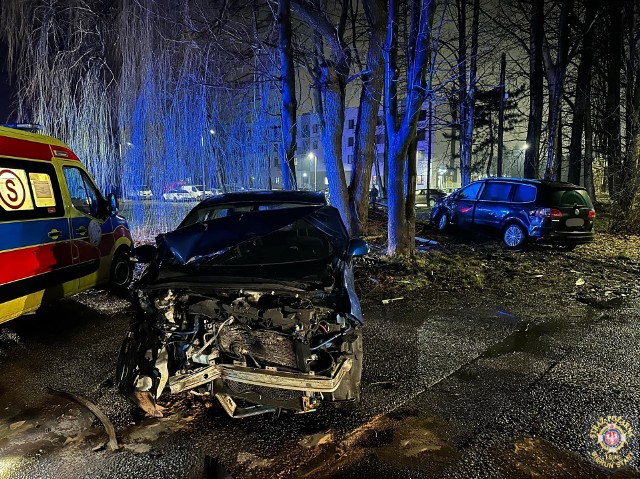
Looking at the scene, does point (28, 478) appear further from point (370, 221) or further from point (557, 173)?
point (557, 173)

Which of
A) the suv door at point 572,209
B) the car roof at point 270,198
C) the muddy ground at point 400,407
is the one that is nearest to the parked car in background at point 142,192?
the muddy ground at point 400,407

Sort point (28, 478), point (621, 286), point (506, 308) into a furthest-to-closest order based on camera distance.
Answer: point (621, 286) < point (506, 308) < point (28, 478)

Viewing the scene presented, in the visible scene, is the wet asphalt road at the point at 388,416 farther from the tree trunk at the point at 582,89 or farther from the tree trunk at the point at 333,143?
the tree trunk at the point at 582,89

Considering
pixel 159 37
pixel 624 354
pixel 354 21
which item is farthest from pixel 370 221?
pixel 624 354

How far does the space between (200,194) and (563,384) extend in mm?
10625

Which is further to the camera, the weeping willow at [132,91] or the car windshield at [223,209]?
the weeping willow at [132,91]

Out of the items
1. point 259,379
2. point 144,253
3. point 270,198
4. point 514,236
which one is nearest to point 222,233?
point 144,253

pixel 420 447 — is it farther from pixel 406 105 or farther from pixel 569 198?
pixel 569 198

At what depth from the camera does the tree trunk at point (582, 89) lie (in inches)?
646

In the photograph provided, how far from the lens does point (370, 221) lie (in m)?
15.2

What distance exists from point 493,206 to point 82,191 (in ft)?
30.3

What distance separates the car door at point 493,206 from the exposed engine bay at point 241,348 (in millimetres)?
8822

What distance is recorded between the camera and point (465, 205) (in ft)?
40.2

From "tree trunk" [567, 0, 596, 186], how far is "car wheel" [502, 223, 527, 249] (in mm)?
9238
